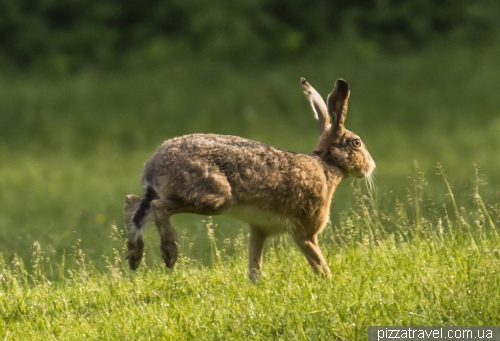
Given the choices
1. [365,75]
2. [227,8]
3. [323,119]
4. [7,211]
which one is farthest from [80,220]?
[227,8]

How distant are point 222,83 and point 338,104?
39.1 feet

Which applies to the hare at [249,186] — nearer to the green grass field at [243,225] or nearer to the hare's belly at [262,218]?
the hare's belly at [262,218]

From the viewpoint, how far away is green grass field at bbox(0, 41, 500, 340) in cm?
526

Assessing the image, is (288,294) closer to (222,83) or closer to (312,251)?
(312,251)

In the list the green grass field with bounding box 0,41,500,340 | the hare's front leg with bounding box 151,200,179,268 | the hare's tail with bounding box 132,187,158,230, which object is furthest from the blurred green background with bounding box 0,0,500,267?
the hare's front leg with bounding box 151,200,179,268

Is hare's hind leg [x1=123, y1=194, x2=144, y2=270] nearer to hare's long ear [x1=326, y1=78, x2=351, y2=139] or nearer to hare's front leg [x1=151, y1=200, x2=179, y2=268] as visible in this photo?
hare's front leg [x1=151, y1=200, x2=179, y2=268]

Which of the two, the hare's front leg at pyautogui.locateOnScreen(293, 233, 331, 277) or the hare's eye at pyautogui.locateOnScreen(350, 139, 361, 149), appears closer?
A: the hare's front leg at pyautogui.locateOnScreen(293, 233, 331, 277)

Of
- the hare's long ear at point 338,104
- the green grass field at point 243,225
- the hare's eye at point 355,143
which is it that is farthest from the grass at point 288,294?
the hare's long ear at point 338,104

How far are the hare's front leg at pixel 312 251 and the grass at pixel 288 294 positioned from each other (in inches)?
3.0

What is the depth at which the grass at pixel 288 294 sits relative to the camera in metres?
5.04

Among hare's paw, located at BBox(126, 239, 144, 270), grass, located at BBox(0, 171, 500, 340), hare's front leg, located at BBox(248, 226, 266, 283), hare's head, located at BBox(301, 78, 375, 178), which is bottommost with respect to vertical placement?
grass, located at BBox(0, 171, 500, 340)

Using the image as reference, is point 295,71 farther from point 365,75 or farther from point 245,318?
point 245,318

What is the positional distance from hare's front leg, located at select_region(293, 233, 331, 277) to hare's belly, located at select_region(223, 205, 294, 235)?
0.33 feet

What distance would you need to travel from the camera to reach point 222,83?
18.4 m
